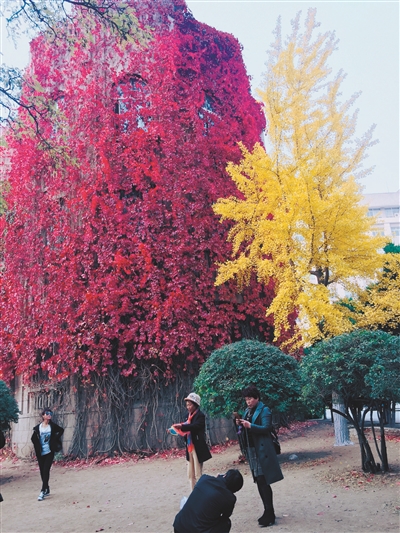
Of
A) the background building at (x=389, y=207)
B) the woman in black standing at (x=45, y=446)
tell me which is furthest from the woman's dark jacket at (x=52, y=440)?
the background building at (x=389, y=207)

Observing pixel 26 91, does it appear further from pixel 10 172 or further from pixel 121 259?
pixel 10 172

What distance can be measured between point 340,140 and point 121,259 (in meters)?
6.81

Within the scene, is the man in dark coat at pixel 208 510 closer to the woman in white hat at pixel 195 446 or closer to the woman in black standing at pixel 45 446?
the woman in white hat at pixel 195 446

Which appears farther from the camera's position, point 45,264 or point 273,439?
point 45,264

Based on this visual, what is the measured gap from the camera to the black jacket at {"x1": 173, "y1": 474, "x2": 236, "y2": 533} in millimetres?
3777

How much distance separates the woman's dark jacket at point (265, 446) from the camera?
531 cm

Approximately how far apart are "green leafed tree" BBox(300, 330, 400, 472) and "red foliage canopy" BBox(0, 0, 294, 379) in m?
5.76

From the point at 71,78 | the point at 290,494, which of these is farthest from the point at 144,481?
the point at 71,78

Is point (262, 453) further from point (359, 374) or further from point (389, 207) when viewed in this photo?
point (389, 207)

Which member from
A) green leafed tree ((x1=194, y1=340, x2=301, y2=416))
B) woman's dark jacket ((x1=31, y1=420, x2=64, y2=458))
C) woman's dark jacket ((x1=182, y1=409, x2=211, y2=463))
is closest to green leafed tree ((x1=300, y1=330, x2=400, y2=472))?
green leafed tree ((x1=194, y1=340, x2=301, y2=416))

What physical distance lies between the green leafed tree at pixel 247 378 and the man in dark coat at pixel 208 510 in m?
5.48

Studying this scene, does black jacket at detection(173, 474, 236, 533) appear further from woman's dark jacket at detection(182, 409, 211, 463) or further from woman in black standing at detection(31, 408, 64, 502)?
woman in black standing at detection(31, 408, 64, 502)

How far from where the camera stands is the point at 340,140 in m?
12.6

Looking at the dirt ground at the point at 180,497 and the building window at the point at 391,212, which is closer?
the dirt ground at the point at 180,497
